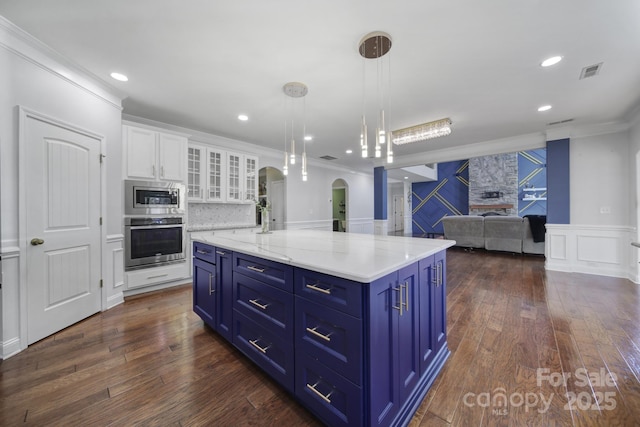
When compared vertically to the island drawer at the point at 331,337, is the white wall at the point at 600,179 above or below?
above

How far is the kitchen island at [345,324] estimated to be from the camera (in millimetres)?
1122

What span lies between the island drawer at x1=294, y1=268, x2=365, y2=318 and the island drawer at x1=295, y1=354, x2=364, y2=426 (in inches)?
13.5

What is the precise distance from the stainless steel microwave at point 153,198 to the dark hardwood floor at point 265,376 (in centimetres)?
129

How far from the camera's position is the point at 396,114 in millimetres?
3666

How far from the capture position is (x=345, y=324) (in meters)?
1.16

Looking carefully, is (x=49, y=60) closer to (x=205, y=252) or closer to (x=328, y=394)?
(x=205, y=252)

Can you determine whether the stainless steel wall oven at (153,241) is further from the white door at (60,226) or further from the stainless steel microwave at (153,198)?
the white door at (60,226)

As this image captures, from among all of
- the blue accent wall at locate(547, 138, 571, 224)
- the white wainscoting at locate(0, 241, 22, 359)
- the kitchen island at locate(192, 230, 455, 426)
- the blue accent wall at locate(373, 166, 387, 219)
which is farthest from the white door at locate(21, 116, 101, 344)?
the blue accent wall at locate(547, 138, 571, 224)

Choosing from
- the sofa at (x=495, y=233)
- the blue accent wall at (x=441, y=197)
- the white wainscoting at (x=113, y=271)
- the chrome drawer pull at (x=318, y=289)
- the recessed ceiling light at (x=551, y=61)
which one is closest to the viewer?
the chrome drawer pull at (x=318, y=289)

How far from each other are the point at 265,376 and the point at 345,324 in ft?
3.24

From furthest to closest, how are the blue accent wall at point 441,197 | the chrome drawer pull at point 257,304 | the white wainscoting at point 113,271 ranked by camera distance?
the blue accent wall at point 441,197 < the white wainscoting at point 113,271 < the chrome drawer pull at point 257,304

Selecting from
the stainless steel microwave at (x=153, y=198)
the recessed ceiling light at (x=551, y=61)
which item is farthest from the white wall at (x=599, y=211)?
the stainless steel microwave at (x=153, y=198)

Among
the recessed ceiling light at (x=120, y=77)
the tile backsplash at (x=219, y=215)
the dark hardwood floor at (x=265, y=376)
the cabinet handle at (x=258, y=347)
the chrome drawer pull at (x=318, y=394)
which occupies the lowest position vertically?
the dark hardwood floor at (x=265, y=376)

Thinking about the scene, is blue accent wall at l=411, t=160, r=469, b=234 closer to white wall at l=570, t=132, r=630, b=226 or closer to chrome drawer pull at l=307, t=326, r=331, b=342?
white wall at l=570, t=132, r=630, b=226
